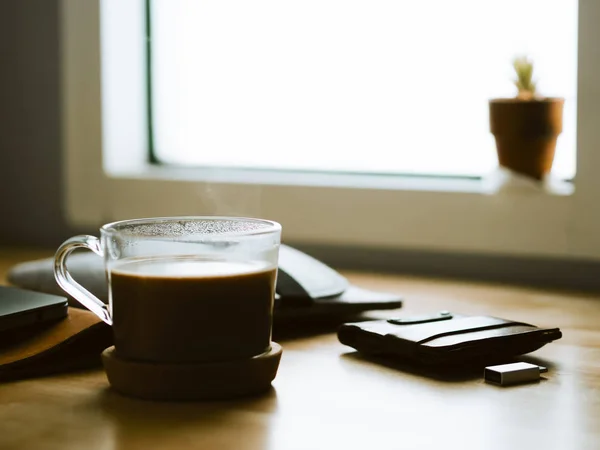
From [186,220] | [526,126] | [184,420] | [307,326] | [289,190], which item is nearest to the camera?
[184,420]

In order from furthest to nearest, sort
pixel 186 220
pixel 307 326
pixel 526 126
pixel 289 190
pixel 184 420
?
pixel 289 190
pixel 526 126
pixel 307 326
pixel 186 220
pixel 184 420

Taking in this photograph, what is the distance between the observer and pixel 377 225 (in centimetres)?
125

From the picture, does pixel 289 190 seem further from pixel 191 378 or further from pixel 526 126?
pixel 191 378

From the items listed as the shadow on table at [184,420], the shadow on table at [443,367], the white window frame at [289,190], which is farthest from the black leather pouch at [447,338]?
the white window frame at [289,190]

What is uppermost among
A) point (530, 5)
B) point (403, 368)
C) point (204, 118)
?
point (530, 5)

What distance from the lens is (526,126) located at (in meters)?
1.13

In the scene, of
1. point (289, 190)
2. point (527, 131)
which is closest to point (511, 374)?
point (527, 131)

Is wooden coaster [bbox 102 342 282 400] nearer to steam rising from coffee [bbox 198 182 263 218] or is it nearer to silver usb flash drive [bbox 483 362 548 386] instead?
silver usb flash drive [bbox 483 362 548 386]

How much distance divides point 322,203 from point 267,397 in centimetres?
66

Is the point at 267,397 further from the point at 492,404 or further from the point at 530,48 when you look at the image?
the point at 530,48

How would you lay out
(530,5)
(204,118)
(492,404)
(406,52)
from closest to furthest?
(492,404), (530,5), (406,52), (204,118)

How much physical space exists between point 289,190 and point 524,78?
1.10 feet

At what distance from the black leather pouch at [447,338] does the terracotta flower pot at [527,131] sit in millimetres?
420

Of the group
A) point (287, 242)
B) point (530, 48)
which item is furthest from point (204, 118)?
point (530, 48)
